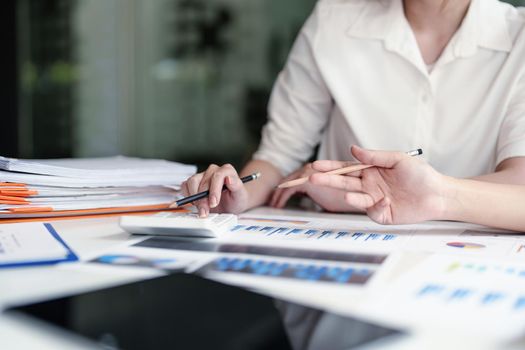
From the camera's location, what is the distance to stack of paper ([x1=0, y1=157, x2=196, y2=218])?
101 centimetres

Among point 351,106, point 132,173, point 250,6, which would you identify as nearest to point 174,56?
point 250,6

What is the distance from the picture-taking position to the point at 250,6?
12.0 feet

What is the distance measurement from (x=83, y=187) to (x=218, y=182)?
25 cm

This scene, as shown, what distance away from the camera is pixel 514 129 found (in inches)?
48.4

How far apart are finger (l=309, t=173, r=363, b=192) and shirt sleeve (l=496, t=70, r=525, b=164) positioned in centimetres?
43

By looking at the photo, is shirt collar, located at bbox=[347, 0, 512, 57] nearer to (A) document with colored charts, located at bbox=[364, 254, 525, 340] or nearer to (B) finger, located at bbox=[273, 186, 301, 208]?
(B) finger, located at bbox=[273, 186, 301, 208]

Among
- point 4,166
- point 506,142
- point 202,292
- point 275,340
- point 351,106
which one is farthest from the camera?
point 351,106

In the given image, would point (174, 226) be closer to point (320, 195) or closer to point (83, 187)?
point (83, 187)

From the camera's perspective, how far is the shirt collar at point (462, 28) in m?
1.32

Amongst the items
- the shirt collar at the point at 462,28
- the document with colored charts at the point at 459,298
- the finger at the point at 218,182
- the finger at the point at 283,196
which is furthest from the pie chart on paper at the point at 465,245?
the shirt collar at the point at 462,28

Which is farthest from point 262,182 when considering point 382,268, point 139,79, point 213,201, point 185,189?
point 139,79

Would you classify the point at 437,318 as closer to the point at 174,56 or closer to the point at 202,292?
the point at 202,292

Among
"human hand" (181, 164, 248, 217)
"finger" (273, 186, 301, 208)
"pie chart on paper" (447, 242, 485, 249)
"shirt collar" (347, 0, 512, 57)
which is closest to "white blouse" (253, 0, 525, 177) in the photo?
"shirt collar" (347, 0, 512, 57)

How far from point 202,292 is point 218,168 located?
1.82 feet
